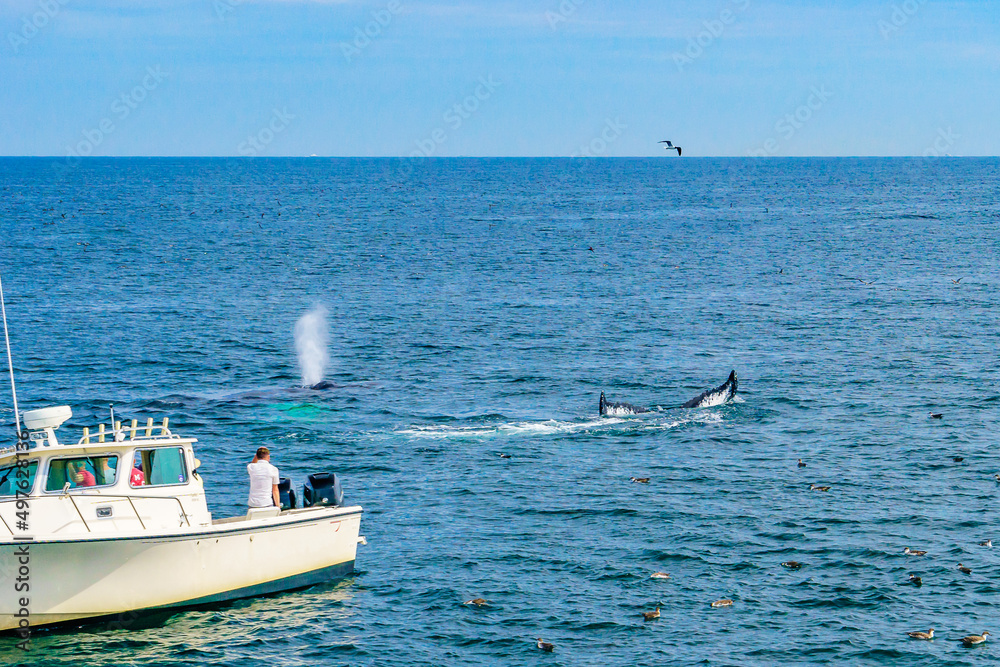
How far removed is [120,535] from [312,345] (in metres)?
38.5

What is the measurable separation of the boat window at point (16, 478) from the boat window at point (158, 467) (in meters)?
2.07

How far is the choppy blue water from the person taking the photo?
25016 millimetres

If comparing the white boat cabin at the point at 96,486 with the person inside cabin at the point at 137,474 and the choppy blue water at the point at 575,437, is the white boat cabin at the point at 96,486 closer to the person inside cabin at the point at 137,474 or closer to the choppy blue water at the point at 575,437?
the person inside cabin at the point at 137,474

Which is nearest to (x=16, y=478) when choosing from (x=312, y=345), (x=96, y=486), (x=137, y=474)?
(x=96, y=486)

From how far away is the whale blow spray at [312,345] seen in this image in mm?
54750

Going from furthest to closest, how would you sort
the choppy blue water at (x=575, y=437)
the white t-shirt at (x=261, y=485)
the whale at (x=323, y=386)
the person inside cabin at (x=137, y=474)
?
the whale at (x=323, y=386) → the white t-shirt at (x=261, y=485) → the choppy blue water at (x=575, y=437) → the person inside cabin at (x=137, y=474)

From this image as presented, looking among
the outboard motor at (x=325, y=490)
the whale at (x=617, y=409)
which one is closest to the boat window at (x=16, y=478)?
the outboard motor at (x=325, y=490)

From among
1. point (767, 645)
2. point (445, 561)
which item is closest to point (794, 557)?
point (767, 645)

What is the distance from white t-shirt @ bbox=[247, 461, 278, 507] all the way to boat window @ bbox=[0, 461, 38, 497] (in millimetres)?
4584

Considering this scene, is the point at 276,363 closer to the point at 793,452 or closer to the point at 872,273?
the point at 793,452

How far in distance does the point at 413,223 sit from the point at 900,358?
104743 mm

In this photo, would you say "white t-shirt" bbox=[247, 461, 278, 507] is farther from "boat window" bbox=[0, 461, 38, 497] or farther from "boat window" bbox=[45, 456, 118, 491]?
"boat window" bbox=[0, 461, 38, 497]

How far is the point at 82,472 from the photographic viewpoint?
24.6m

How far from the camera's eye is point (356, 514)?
26.7 m
